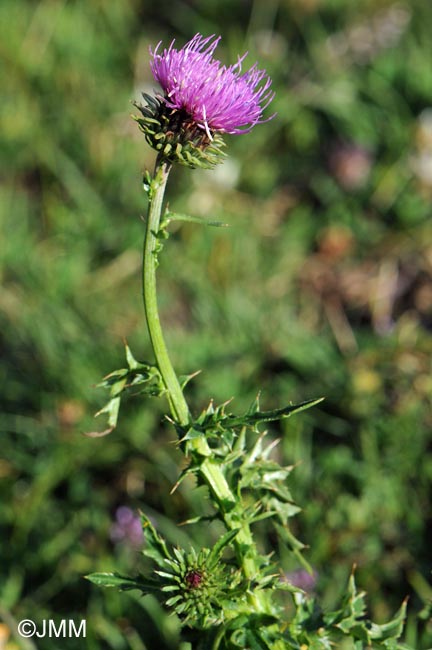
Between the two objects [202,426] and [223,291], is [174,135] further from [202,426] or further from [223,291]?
[223,291]

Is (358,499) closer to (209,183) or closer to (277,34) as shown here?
(209,183)

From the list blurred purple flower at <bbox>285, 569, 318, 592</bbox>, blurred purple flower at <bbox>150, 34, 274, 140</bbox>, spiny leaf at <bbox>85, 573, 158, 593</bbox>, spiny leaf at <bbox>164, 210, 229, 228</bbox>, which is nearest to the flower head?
blurred purple flower at <bbox>150, 34, 274, 140</bbox>

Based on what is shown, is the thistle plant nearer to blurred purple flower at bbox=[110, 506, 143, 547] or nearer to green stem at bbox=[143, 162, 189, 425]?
green stem at bbox=[143, 162, 189, 425]

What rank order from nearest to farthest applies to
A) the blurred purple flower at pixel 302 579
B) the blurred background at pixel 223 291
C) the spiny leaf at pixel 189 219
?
the spiny leaf at pixel 189 219, the blurred purple flower at pixel 302 579, the blurred background at pixel 223 291

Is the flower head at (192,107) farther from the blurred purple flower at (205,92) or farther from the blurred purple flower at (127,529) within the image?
the blurred purple flower at (127,529)

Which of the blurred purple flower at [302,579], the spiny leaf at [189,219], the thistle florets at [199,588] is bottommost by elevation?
the blurred purple flower at [302,579]

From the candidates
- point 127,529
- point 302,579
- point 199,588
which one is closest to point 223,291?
point 127,529

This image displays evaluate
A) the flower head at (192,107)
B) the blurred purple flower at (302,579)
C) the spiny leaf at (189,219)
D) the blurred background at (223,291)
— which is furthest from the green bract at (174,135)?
the blurred purple flower at (302,579)
